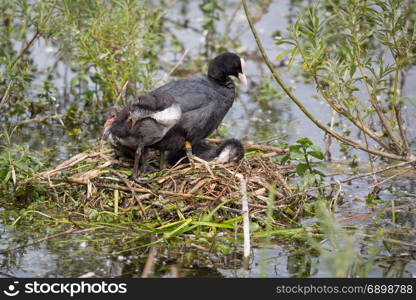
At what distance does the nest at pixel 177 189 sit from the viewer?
5.88 metres

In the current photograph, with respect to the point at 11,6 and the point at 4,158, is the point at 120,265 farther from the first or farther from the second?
the point at 11,6

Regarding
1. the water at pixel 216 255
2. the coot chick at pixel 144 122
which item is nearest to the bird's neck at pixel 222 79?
the coot chick at pixel 144 122

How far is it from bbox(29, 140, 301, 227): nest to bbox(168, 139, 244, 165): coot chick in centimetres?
13

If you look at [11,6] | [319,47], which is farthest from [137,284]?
[11,6]

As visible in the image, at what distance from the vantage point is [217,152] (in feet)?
22.0

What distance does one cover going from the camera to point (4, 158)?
20.2ft

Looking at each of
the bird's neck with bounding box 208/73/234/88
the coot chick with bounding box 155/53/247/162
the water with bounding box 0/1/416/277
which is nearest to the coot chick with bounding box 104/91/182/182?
the coot chick with bounding box 155/53/247/162

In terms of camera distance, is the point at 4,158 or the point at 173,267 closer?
the point at 173,267

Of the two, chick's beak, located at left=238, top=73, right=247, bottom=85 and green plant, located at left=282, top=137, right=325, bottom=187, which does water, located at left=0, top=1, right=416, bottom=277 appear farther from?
Answer: chick's beak, located at left=238, top=73, right=247, bottom=85

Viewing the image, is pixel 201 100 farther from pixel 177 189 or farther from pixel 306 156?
pixel 306 156

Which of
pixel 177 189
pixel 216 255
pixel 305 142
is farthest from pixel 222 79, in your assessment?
pixel 216 255

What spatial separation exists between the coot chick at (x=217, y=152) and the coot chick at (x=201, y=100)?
0.19m

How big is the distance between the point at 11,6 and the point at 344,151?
3.70 meters

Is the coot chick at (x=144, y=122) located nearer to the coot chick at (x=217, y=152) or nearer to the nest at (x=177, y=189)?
the nest at (x=177, y=189)
